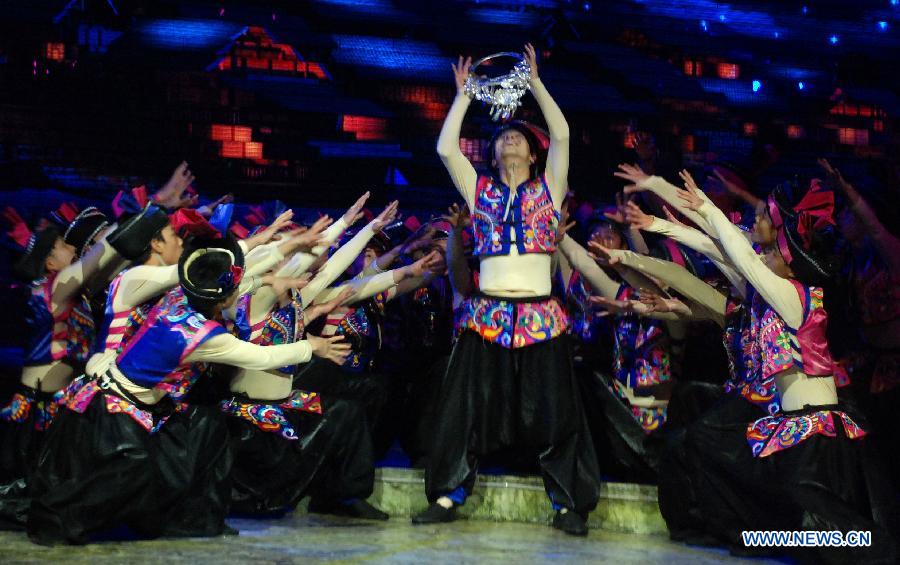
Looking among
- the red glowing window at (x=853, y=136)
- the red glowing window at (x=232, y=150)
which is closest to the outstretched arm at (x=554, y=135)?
the red glowing window at (x=232, y=150)

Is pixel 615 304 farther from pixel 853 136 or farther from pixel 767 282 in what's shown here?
pixel 853 136

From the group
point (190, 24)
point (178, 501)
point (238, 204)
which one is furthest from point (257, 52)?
point (178, 501)

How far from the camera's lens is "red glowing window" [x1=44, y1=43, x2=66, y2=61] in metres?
6.44

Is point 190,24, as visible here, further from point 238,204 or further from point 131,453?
point 131,453

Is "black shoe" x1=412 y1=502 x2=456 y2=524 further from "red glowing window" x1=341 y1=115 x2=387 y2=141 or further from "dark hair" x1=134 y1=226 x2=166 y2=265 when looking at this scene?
"red glowing window" x1=341 y1=115 x2=387 y2=141

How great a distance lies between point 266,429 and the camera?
5.19 meters

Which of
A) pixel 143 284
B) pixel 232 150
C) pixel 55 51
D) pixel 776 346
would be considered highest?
pixel 55 51

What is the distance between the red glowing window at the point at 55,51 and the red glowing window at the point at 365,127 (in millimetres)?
1521

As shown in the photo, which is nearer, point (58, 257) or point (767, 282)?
point (767, 282)

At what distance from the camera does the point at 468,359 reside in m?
5.15

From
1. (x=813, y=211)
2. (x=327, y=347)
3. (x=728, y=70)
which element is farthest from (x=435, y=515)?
(x=728, y=70)

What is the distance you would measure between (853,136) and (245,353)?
4.12 meters

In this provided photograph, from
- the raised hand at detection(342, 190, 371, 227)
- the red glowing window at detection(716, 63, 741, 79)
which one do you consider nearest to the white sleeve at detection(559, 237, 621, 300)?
the raised hand at detection(342, 190, 371, 227)

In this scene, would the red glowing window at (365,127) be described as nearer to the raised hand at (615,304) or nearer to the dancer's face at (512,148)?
the dancer's face at (512,148)
